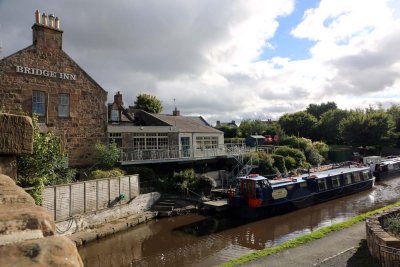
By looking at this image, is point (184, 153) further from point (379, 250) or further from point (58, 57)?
point (379, 250)

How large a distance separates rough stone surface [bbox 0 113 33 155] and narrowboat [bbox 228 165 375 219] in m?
18.9

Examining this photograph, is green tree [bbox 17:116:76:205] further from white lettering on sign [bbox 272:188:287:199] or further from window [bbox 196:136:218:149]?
window [bbox 196:136:218:149]

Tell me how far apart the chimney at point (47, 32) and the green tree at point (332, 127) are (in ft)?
163

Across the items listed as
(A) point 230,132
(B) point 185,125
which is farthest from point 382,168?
(A) point 230,132

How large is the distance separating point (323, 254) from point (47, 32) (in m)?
20.9

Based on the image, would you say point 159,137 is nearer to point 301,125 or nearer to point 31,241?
point 31,241

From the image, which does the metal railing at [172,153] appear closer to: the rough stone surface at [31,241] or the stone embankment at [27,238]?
the stone embankment at [27,238]

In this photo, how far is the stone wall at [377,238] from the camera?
8805 mm

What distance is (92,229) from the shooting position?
17.5 m

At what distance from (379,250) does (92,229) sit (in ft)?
44.1

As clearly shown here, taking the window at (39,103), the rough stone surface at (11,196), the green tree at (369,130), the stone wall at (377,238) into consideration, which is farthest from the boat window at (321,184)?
the green tree at (369,130)

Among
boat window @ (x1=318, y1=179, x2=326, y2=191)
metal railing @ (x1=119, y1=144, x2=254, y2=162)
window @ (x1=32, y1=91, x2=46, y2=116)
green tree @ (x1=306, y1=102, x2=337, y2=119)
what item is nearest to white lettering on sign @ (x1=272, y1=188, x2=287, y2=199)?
boat window @ (x1=318, y1=179, x2=326, y2=191)

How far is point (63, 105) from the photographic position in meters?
23.4

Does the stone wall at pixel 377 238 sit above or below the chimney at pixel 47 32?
below
